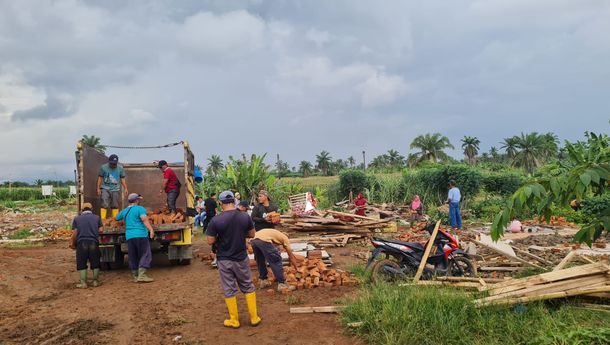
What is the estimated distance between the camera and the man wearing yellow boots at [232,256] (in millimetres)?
5906

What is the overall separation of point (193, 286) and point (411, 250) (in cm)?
401

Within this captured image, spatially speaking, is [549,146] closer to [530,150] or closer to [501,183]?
[530,150]

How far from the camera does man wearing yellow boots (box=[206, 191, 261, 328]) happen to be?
5906 millimetres

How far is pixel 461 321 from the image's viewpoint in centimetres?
511

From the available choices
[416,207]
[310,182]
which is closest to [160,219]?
[416,207]

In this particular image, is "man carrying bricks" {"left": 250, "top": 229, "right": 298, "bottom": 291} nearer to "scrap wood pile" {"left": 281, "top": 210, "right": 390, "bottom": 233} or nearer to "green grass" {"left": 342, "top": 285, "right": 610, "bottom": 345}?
"green grass" {"left": 342, "top": 285, "right": 610, "bottom": 345}

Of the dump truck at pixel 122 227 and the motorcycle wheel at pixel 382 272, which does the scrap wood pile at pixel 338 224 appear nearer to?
the dump truck at pixel 122 227

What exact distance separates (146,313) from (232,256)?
1803mm

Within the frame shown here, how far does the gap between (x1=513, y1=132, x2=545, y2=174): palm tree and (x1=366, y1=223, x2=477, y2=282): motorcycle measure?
51.3 metres

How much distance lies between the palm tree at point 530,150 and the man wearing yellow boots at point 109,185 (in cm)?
5265

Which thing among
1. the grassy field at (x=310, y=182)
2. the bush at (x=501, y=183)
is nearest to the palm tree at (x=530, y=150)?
the grassy field at (x=310, y=182)

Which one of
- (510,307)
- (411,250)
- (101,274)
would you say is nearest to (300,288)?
(411,250)

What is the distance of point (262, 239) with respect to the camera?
7715 mm

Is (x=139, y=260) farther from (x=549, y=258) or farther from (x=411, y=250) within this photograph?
(x=549, y=258)
